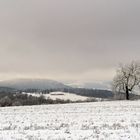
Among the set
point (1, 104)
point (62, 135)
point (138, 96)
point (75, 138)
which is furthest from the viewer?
point (138, 96)

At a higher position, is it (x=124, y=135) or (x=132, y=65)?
(x=132, y=65)

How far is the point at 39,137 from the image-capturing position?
16.2 metres

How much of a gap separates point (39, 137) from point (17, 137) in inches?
43.6

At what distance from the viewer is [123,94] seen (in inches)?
3629

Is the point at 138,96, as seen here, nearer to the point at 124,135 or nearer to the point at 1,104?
the point at 1,104

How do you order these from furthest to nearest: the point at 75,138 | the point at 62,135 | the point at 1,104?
the point at 1,104
the point at 62,135
the point at 75,138

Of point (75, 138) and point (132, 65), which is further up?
point (132, 65)

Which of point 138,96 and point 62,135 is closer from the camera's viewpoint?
point 62,135

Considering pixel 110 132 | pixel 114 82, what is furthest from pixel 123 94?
pixel 110 132

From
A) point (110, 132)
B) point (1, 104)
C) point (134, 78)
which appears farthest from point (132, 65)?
point (110, 132)

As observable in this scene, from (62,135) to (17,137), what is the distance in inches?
87.7

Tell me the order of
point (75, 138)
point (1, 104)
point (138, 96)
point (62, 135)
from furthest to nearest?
point (138, 96) < point (1, 104) < point (62, 135) < point (75, 138)

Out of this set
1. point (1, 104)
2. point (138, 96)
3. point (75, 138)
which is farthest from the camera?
point (138, 96)

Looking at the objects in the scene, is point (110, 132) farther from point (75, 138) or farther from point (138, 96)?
point (138, 96)
